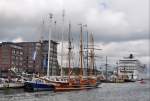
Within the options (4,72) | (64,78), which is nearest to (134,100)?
(64,78)

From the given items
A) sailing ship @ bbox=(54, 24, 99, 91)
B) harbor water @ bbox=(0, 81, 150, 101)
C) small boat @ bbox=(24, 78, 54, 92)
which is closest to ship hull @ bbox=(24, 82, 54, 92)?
small boat @ bbox=(24, 78, 54, 92)

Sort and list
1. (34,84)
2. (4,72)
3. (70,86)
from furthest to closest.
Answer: (4,72) < (70,86) < (34,84)

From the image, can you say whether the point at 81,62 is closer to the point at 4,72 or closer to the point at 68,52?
the point at 68,52

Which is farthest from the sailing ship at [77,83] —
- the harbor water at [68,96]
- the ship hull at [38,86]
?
the harbor water at [68,96]

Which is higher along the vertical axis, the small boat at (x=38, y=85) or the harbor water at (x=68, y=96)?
the small boat at (x=38, y=85)

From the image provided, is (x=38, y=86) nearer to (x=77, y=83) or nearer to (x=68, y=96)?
(x=77, y=83)

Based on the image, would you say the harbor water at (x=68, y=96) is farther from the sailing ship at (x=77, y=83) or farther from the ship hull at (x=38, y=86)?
the sailing ship at (x=77, y=83)

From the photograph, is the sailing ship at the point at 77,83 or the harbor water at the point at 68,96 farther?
the sailing ship at the point at 77,83

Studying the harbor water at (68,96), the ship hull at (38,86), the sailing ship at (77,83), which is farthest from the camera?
the sailing ship at (77,83)

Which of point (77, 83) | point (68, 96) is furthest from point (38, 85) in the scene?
point (68, 96)

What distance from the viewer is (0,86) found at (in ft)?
371

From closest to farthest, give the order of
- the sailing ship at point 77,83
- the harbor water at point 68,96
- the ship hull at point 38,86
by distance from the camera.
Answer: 1. the harbor water at point 68,96
2. the ship hull at point 38,86
3. the sailing ship at point 77,83

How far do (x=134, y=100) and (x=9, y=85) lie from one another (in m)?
53.6

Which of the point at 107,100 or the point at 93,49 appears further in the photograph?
the point at 93,49
